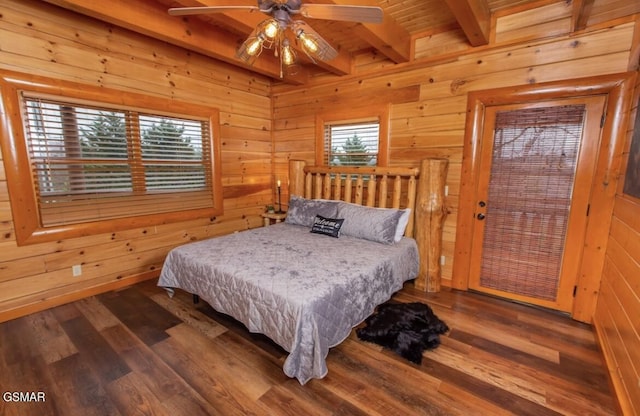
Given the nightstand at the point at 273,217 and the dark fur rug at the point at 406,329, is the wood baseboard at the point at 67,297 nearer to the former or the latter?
the nightstand at the point at 273,217

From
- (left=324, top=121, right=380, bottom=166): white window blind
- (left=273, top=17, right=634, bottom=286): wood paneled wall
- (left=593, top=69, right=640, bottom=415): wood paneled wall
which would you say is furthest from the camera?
(left=324, top=121, right=380, bottom=166): white window blind

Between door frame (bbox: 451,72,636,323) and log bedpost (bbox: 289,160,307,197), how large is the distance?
6.54 feet

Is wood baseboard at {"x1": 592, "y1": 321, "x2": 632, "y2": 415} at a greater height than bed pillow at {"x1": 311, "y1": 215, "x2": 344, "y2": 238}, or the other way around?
bed pillow at {"x1": 311, "y1": 215, "x2": 344, "y2": 238}

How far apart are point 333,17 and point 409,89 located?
179cm

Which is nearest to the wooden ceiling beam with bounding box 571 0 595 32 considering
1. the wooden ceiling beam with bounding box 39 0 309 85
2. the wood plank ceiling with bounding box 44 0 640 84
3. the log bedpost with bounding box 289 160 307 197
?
the wood plank ceiling with bounding box 44 0 640 84

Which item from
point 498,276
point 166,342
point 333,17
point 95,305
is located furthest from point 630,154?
point 95,305

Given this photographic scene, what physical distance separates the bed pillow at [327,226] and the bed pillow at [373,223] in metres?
0.08

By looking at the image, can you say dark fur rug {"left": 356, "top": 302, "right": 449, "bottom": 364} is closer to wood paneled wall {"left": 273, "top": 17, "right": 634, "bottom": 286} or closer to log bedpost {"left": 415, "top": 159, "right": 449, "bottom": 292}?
log bedpost {"left": 415, "top": 159, "right": 449, "bottom": 292}

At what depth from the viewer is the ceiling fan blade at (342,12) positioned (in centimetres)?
148

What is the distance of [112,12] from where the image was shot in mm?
2203

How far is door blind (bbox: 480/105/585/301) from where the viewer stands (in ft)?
7.95

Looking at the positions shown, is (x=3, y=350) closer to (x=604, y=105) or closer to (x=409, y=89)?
(x=409, y=89)

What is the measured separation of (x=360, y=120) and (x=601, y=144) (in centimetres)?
222

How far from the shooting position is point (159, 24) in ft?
8.20
